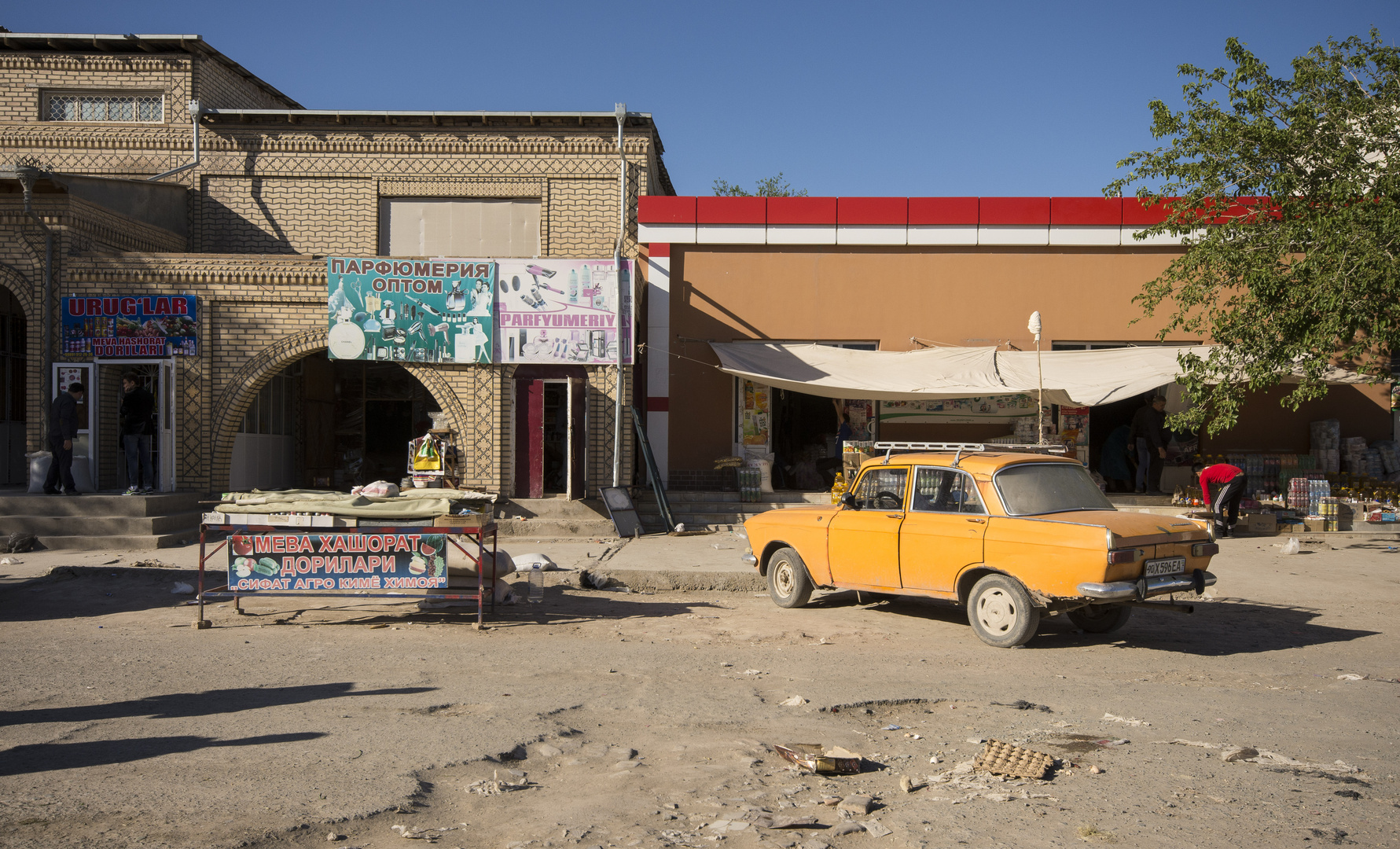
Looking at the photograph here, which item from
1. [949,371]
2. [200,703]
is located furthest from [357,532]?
[949,371]

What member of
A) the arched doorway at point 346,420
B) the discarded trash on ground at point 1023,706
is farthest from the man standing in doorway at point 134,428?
the discarded trash on ground at point 1023,706

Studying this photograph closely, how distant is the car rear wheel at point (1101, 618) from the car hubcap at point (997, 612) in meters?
0.81

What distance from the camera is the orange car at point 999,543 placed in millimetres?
7094

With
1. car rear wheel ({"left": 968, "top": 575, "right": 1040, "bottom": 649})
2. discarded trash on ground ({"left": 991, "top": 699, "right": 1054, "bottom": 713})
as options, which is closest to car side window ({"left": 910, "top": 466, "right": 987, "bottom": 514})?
car rear wheel ({"left": 968, "top": 575, "right": 1040, "bottom": 649})

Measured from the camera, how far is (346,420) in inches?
821

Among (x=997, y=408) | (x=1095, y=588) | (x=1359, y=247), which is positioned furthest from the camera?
(x=997, y=408)

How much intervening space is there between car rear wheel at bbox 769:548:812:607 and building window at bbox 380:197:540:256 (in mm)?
10837

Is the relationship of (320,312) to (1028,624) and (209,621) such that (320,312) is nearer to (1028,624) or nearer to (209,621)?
(209,621)

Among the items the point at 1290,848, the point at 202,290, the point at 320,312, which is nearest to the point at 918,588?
the point at 1290,848

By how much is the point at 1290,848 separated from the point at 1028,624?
3749 millimetres

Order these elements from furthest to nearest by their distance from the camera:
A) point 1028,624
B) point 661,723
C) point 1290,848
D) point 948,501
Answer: point 948,501 < point 1028,624 < point 661,723 < point 1290,848

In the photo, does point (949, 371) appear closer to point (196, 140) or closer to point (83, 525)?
point (83, 525)

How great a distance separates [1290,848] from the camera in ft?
12.0

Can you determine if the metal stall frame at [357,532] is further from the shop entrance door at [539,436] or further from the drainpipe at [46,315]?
the drainpipe at [46,315]
